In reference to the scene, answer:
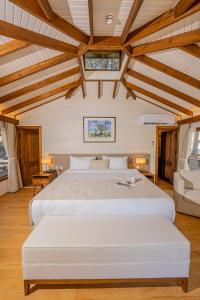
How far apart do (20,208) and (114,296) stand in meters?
3.06

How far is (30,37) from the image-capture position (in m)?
2.41

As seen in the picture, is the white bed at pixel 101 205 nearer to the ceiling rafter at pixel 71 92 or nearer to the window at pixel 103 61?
the window at pixel 103 61

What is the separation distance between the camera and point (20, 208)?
13.7 ft

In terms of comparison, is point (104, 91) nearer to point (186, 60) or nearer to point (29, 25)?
point (186, 60)

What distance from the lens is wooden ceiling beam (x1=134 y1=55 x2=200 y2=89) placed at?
3.41 m

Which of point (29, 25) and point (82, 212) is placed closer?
point (29, 25)

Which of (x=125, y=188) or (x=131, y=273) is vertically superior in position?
(x=125, y=188)

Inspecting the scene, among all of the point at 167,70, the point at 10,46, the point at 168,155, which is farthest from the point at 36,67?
the point at 168,155

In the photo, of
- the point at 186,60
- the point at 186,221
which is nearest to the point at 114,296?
the point at 186,221

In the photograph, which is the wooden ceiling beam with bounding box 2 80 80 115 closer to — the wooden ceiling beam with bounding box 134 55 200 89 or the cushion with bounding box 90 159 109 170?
the cushion with bounding box 90 159 109 170

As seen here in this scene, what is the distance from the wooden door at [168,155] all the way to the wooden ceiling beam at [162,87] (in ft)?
6.55

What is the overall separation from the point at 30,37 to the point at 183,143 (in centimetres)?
491

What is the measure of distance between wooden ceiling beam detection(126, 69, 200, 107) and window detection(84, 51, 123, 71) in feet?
1.63

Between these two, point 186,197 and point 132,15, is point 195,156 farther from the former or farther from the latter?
point 132,15
